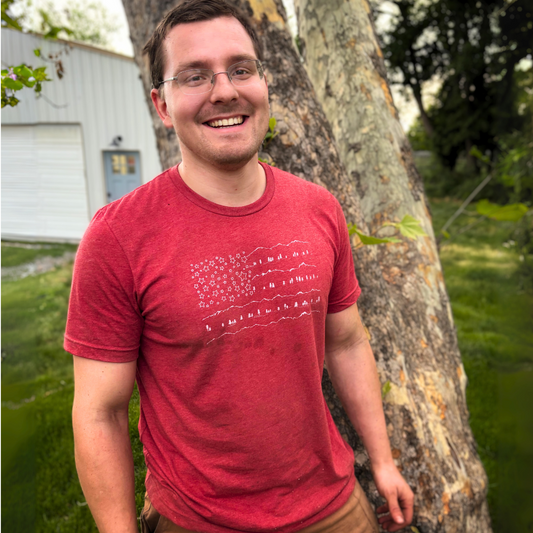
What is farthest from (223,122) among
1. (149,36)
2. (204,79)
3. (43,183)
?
(43,183)

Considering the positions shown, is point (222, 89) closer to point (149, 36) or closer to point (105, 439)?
point (105, 439)

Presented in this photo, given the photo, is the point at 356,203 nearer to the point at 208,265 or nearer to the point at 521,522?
the point at 208,265

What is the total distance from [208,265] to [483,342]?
426 cm

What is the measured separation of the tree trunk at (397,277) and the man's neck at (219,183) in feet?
2.60

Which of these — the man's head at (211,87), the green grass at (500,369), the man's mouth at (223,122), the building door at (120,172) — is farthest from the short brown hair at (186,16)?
the building door at (120,172)

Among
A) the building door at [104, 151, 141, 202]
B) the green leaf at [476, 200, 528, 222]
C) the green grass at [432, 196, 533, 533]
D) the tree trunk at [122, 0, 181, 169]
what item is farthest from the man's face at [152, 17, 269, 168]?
the building door at [104, 151, 141, 202]

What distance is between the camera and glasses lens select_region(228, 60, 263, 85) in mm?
1292

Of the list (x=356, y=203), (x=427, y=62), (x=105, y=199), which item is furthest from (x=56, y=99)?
(x=356, y=203)

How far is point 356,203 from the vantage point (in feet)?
6.68

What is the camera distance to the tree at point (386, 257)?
1.86m

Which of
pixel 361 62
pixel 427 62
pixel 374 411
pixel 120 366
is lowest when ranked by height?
pixel 374 411

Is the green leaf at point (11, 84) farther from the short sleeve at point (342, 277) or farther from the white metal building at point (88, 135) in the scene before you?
the white metal building at point (88, 135)

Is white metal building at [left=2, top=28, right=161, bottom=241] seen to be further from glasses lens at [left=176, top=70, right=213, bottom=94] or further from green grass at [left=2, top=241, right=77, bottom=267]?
glasses lens at [left=176, top=70, right=213, bottom=94]

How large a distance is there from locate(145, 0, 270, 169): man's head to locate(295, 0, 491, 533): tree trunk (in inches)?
34.4
